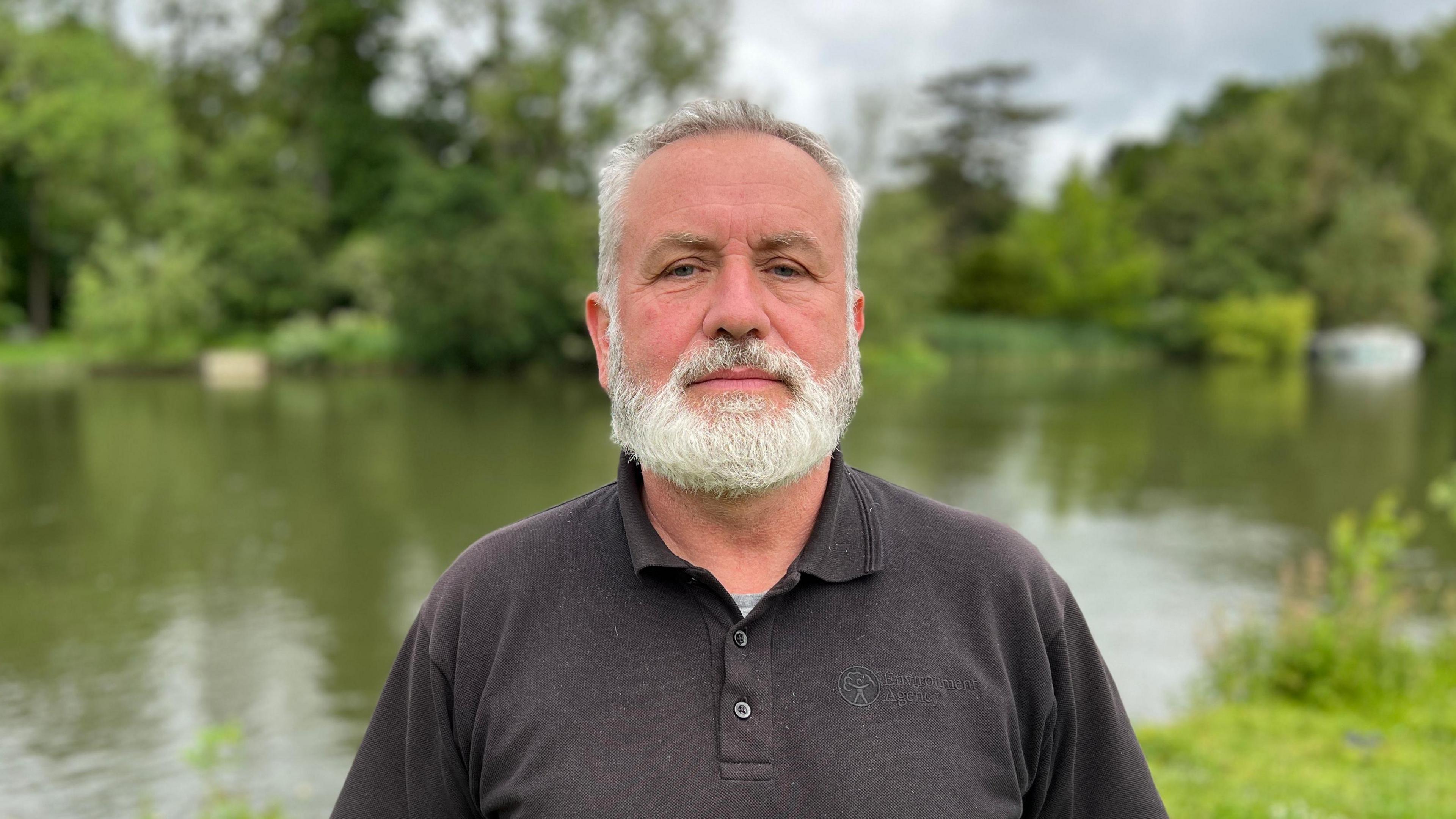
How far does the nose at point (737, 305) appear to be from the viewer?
1468 millimetres

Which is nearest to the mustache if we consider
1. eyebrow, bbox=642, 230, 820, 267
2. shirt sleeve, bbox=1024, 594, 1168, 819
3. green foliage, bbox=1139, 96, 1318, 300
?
eyebrow, bbox=642, 230, 820, 267

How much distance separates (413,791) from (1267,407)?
77.6 ft

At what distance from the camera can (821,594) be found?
1438 mm

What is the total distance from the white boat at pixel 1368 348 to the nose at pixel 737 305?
130 ft

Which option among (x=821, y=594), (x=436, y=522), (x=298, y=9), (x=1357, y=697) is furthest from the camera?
(x=298, y=9)

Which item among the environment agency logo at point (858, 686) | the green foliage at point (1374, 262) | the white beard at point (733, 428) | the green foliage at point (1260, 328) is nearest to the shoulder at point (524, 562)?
the white beard at point (733, 428)

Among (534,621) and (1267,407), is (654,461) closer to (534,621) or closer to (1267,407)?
(534,621)

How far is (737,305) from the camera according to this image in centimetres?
147

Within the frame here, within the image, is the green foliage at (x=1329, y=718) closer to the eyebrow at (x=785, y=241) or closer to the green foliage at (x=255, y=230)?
the eyebrow at (x=785, y=241)

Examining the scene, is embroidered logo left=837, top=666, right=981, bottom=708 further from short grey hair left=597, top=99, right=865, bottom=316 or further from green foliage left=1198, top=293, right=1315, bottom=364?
green foliage left=1198, top=293, right=1315, bottom=364

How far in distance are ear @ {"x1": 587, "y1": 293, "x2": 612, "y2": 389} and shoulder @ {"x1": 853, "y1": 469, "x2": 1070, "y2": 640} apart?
417 mm

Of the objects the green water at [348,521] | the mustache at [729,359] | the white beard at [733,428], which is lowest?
the green water at [348,521]

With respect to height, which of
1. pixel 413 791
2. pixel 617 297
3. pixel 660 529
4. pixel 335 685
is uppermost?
pixel 617 297

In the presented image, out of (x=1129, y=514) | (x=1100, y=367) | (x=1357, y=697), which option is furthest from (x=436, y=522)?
(x=1100, y=367)
